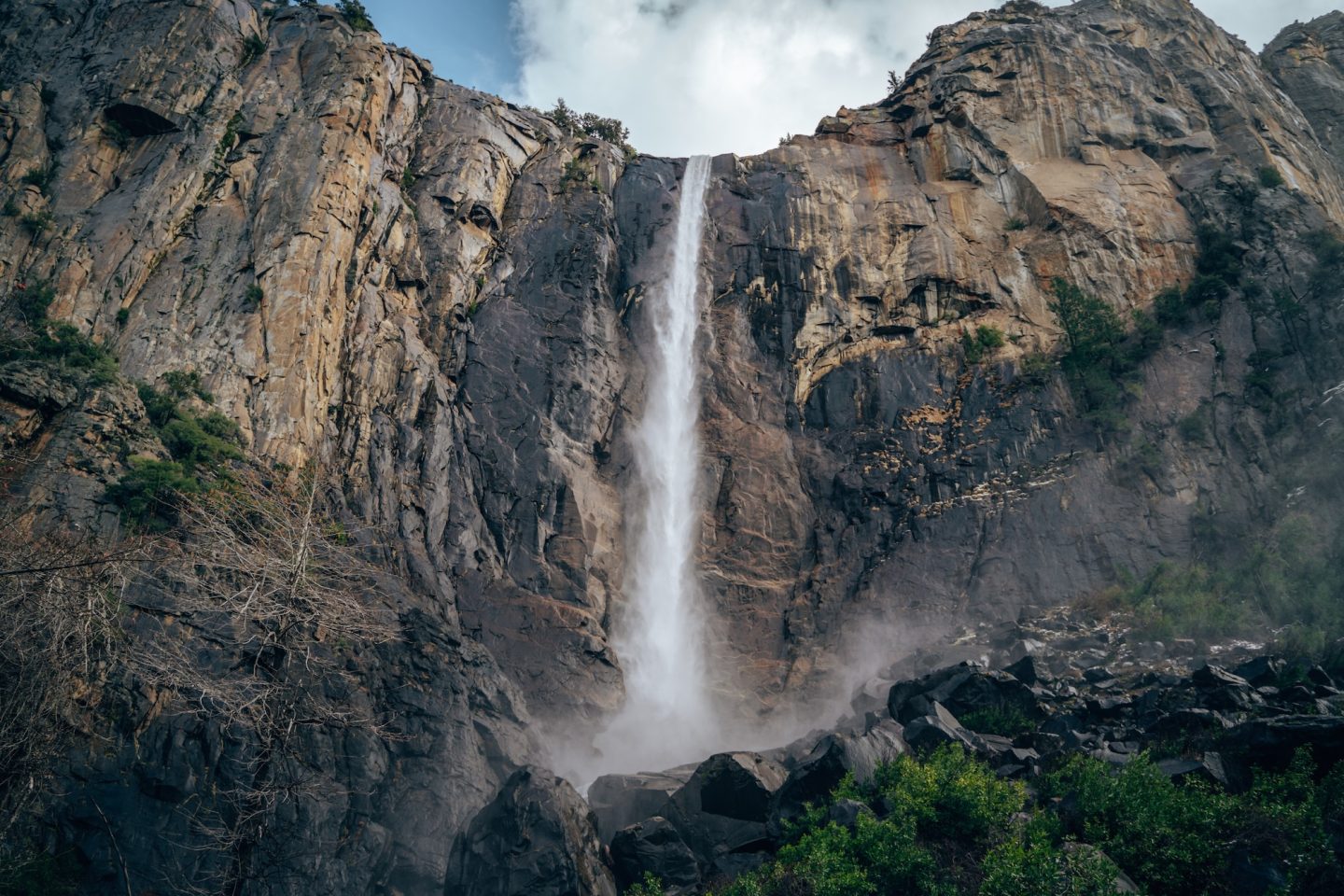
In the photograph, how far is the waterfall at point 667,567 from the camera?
29203mm

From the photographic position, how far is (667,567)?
110 feet

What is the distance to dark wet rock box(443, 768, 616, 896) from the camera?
18453 mm

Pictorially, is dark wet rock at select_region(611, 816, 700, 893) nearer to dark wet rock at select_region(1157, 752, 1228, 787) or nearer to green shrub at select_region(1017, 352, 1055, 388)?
dark wet rock at select_region(1157, 752, 1228, 787)

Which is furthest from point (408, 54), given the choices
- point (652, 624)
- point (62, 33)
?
point (652, 624)

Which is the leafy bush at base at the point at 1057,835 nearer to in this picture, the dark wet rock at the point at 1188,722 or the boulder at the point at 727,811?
the boulder at the point at 727,811

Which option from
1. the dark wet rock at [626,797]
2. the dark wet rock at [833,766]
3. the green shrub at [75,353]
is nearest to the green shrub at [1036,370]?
the dark wet rock at [833,766]

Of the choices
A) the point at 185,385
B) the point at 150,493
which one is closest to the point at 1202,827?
the point at 150,493

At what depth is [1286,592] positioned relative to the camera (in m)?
25.9

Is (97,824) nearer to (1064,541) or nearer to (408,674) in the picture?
(408,674)

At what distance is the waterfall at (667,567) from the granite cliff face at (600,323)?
861 mm

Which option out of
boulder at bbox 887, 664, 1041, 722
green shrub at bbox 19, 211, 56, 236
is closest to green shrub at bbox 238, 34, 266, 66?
green shrub at bbox 19, 211, 56, 236

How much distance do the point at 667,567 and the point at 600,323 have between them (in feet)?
35.5

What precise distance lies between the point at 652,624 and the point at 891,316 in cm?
1563

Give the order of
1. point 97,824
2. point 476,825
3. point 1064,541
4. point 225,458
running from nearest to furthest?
1. point 97,824
2. point 476,825
3. point 225,458
4. point 1064,541
